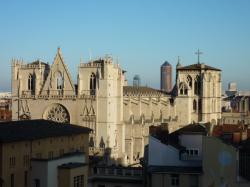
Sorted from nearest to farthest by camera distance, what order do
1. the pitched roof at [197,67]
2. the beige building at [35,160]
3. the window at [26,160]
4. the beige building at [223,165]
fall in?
the beige building at [35,160] < the window at [26,160] < the beige building at [223,165] < the pitched roof at [197,67]

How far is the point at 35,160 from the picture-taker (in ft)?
126

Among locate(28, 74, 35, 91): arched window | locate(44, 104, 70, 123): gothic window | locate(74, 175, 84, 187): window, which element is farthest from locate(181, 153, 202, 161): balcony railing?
locate(28, 74, 35, 91): arched window

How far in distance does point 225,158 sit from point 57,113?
46403 mm

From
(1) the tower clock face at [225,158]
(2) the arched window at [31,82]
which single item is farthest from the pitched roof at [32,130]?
(2) the arched window at [31,82]

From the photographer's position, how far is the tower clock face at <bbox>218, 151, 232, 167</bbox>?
40.2 meters

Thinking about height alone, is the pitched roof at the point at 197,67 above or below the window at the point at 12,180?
above

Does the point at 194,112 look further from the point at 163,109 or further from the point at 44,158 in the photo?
the point at 44,158

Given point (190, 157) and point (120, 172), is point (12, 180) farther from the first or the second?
point (190, 157)

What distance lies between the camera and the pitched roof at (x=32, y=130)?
37594mm

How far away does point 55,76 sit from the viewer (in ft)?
280

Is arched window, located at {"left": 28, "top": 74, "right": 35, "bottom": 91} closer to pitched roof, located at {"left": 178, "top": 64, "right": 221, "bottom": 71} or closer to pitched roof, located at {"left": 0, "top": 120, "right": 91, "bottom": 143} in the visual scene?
pitched roof, located at {"left": 178, "top": 64, "right": 221, "bottom": 71}

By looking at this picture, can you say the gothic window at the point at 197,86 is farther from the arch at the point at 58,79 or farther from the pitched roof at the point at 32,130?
the pitched roof at the point at 32,130

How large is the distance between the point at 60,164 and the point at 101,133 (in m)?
39.6

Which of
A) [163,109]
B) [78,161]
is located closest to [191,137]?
[78,161]
